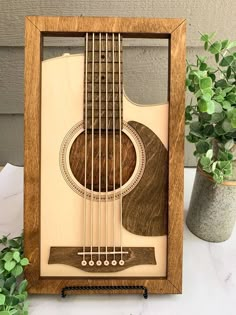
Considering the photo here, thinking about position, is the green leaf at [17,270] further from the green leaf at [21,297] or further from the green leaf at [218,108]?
the green leaf at [218,108]

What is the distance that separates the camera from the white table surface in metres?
0.68

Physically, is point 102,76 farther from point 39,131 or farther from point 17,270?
point 17,270

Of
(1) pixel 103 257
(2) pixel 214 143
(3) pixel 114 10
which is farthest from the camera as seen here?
(3) pixel 114 10

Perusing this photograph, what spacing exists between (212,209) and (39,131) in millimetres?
414

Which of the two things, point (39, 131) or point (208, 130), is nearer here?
point (39, 131)

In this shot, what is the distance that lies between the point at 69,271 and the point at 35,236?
0.30 feet

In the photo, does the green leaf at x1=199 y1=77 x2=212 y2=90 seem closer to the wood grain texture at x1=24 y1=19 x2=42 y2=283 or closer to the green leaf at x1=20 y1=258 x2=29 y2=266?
the wood grain texture at x1=24 y1=19 x2=42 y2=283

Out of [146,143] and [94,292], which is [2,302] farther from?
[146,143]

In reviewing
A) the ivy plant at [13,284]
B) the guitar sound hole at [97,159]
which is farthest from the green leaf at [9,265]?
the guitar sound hole at [97,159]

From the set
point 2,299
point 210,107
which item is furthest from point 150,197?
point 2,299

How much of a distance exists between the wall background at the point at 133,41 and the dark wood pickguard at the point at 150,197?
44cm

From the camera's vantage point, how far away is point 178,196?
70 cm

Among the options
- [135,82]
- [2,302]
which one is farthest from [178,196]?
[135,82]

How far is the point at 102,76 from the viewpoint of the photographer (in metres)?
0.69
